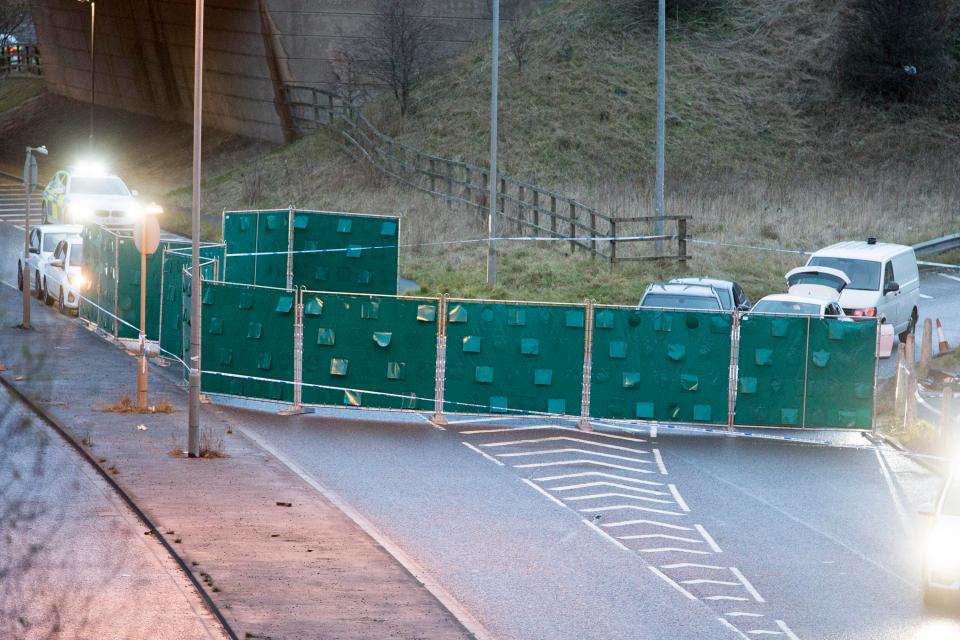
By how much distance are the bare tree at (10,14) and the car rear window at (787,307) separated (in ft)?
289

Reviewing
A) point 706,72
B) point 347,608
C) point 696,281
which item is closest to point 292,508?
point 347,608

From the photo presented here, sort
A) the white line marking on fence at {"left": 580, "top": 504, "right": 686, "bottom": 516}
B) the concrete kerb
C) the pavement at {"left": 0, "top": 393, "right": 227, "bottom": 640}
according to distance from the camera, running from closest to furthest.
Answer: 1. the pavement at {"left": 0, "top": 393, "right": 227, "bottom": 640}
2. the concrete kerb
3. the white line marking on fence at {"left": 580, "top": 504, "right": 686, "bottom": 516}

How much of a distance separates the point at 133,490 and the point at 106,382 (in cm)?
790

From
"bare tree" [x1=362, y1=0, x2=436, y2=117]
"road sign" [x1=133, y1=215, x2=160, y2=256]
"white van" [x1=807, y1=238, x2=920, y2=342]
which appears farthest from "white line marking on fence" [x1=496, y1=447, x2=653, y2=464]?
"bare tree" [x1=362, y1=0, x2=436, y2=117]

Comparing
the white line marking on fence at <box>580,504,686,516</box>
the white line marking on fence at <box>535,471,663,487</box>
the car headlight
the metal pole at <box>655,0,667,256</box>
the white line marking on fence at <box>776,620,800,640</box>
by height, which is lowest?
the white line marking on fence at <box>776,620,800,640</box>

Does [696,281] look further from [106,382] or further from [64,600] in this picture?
[64,600]

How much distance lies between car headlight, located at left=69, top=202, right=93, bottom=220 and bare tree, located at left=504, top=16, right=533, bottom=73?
23639 mm

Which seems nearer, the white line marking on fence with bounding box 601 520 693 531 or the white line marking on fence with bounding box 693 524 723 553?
the white line marking on fence with bounding box 693 524 723 553

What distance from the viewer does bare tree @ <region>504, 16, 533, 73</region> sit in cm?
5900

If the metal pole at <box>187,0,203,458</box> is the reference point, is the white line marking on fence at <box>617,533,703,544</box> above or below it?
below

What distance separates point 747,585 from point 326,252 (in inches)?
765

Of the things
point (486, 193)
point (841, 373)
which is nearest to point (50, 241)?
point (486, 193)

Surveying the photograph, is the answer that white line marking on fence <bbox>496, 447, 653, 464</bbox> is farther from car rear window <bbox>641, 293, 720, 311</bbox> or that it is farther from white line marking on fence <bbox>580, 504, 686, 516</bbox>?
car rear window <bbox>641, 293, 720, 311</bbox>

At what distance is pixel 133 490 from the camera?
656 inches
